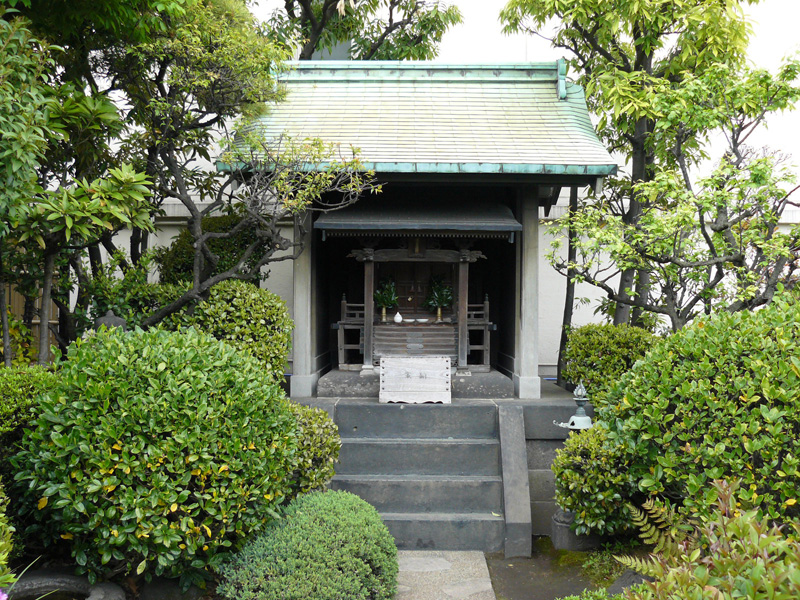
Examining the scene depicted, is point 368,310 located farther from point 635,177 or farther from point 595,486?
point 635,177

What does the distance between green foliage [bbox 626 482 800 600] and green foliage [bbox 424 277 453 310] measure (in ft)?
20.6

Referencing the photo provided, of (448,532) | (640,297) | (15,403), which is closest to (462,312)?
(640,297)

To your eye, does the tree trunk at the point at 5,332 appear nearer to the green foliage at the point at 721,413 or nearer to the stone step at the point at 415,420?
the stone step at the point at 415,420

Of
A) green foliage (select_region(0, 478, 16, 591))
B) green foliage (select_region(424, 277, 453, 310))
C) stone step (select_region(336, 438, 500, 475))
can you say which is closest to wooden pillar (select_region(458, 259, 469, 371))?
green foliage (select_region(424, 277, 453, 310))

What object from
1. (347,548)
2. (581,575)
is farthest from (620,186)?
(347,548)

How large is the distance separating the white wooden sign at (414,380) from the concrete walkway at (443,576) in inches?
76.5

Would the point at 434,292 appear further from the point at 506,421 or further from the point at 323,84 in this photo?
the point at 323,84

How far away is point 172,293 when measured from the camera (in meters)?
7.59

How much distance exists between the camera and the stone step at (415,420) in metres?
7.09

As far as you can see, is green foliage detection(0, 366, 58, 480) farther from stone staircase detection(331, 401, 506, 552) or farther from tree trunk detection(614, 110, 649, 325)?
tree trunk detection(614, 110, 649, 325)

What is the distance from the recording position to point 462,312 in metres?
8.44

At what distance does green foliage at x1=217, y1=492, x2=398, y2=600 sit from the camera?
411 centimetres

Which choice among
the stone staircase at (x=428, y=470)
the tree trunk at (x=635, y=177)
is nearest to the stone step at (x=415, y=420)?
the stone staircase at (x=428, y=470)

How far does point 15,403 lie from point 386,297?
16.9 feet
